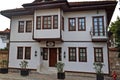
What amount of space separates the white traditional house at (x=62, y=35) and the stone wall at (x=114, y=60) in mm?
359

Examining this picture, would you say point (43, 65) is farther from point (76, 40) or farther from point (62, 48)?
point (76, 40)

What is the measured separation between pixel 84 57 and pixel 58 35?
10.4 feet

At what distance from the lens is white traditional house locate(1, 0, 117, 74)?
13.3 meters

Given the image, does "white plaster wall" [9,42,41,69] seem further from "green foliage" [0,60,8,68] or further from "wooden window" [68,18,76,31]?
"wooden window" [68,18,76,31]

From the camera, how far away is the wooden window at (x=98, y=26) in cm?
1335

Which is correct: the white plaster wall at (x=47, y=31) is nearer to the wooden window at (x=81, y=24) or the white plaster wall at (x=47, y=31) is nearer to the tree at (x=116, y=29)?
the wooden window at (x=81, y=24)

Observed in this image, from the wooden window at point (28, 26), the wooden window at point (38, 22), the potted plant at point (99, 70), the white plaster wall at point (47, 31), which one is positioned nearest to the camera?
the potted plant at point (99, 70)

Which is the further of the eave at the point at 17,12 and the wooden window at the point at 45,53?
the wooden window at the point at 45,53

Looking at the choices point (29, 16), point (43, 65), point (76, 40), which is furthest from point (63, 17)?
point (43, 65)

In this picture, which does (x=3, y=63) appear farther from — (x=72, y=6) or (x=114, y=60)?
(x=114, y=60)

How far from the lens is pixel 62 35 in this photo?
13914 millimetres

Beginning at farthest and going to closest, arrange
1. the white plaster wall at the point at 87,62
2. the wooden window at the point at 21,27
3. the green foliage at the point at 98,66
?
the wooden window at the point at 21,27 < the white plaster wall at the point at 87,62 < the green foliage at the point at 98,66

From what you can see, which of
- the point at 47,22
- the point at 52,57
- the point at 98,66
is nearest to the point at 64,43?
the point at 52,57

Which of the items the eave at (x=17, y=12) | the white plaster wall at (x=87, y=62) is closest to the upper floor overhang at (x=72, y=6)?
the eave at (x=17, y=12)
